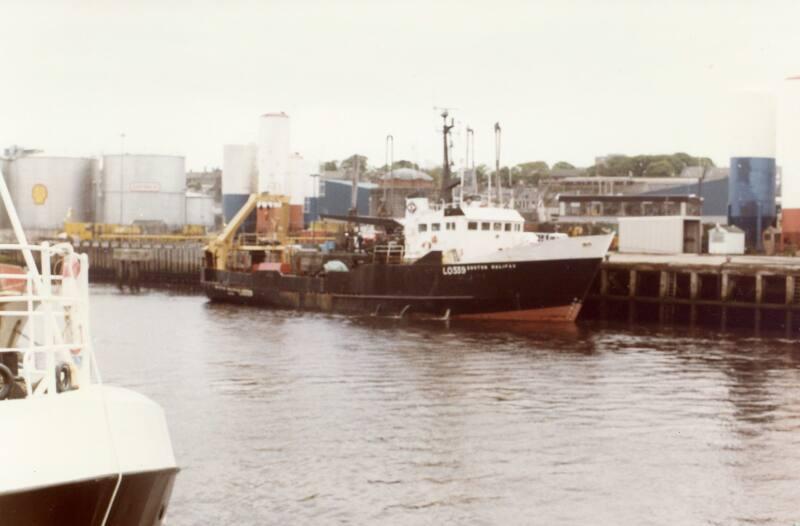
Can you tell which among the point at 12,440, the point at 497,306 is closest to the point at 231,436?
the point at 12,440

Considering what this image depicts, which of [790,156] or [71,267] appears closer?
[71,267]

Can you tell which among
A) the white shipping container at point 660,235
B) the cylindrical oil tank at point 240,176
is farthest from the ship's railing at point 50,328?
the cylindrical oil tank at point 240,176

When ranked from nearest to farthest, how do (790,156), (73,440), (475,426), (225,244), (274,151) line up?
(73,440), (475,426), (790,156), (225,244), (274,151)

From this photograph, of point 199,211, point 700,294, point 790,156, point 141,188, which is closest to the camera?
point 700,294

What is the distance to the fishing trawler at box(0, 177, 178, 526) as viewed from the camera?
666 cm

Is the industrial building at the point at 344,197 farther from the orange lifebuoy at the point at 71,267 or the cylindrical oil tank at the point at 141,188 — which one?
the orange lifebuoy at the point at 71,267

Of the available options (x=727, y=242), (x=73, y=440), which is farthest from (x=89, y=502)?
(x=727, y=242)

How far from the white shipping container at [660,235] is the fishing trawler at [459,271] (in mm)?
11263

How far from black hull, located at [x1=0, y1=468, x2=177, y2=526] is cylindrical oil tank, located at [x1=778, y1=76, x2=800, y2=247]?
41.9 metres

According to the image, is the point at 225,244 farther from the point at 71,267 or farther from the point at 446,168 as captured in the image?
the point at 71,267

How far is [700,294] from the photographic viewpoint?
3638cm

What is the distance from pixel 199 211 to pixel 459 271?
4843 centimetres

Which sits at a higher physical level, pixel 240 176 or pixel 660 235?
pixel 240 176

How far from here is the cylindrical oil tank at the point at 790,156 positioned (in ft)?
150
